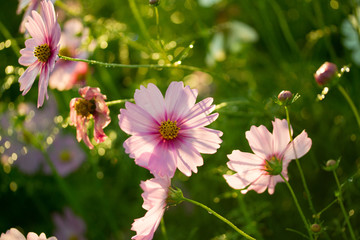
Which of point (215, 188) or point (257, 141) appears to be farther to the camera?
point (215, 188)

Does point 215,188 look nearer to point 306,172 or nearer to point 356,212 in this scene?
point 306,172

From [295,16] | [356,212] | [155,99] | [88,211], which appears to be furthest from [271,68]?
[155,99]

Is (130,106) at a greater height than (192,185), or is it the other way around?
(192,185)

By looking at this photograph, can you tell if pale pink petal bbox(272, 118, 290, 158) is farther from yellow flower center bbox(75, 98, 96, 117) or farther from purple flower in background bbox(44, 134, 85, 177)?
purple flower in background bbox(44, 134, 85, 177)

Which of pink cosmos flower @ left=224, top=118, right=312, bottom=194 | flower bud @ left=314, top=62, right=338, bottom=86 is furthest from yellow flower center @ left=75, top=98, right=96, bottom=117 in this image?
flower bud @ left=314, top=62, right=338, bottom=86

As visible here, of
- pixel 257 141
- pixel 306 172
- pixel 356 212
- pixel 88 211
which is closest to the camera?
pixel 257 141
